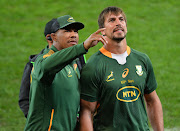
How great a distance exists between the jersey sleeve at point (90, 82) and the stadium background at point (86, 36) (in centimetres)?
486

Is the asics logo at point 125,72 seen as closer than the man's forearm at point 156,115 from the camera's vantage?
Yes

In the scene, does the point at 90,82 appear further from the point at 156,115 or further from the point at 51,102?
the point at 156,115

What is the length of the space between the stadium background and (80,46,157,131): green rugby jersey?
15.8ft

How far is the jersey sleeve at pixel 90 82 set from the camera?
4.31 metres

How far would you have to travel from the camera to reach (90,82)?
434 cm

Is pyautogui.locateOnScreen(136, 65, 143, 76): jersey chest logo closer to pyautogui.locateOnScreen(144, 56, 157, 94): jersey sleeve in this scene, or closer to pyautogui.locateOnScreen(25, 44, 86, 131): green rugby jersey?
pyautogui.locateOnScreen(144, 56, 157, 94): jersey sleeve

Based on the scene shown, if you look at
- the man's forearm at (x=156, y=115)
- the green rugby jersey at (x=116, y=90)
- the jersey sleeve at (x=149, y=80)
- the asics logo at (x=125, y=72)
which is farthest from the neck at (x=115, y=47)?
the man's forearm at (x=156, y=115)

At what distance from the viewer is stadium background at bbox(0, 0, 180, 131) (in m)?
10.3

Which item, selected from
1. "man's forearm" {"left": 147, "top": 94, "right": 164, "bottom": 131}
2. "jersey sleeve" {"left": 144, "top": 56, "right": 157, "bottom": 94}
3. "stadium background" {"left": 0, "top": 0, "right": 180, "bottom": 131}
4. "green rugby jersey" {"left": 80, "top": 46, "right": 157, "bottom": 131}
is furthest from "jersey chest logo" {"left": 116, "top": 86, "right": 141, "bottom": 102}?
"stadium background" {"left": 0, "top": 0, "right": 180, "bottom": 131}

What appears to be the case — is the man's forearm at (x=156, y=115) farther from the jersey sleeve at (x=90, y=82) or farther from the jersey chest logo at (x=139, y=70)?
the jersey sleeve at (x=90, y=82)

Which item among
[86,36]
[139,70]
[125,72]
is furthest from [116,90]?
[86,36]

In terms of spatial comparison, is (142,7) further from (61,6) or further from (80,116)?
(80,116)

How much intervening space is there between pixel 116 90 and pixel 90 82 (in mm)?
305

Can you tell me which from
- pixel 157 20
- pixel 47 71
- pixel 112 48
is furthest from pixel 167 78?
pixel 47 71
